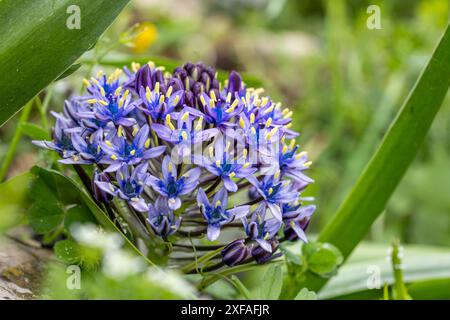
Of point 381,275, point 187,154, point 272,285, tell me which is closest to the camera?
point 187,154

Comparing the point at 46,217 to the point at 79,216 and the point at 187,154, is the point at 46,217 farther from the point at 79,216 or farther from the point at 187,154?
the point at 187,154

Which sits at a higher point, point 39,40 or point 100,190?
point 39,40

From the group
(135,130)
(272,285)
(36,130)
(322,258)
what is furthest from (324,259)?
(36,130)

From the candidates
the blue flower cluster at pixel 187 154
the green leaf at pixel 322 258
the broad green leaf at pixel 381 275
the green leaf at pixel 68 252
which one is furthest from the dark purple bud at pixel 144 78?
the broad green leaf at pixel 381 275

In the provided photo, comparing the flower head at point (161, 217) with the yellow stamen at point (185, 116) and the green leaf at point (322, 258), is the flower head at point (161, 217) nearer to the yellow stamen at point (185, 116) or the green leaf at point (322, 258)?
the yellow stamen at point (185, 116)
